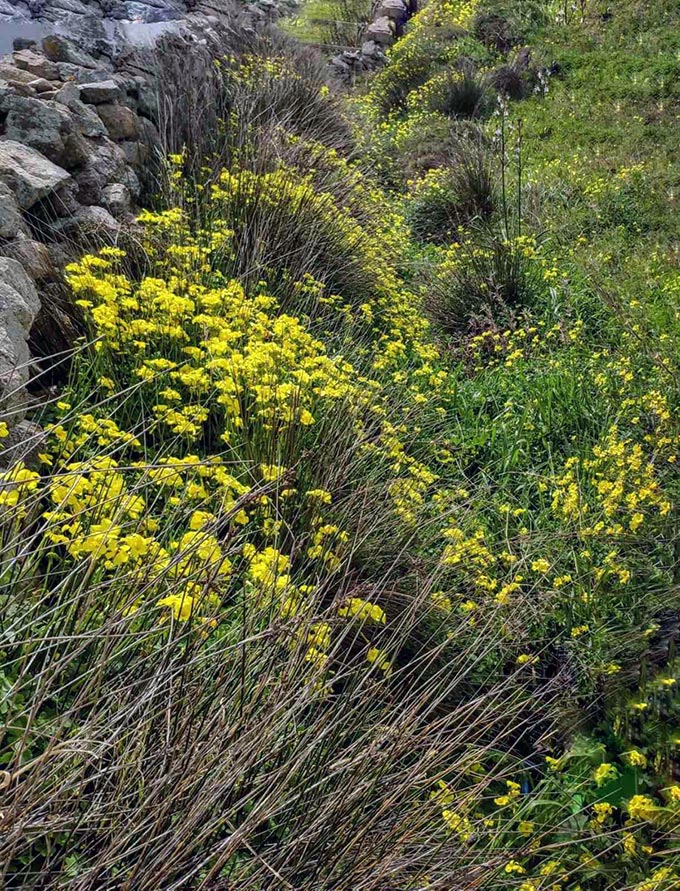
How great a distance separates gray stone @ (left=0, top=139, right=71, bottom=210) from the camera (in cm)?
337

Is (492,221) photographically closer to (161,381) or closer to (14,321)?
(161,381)

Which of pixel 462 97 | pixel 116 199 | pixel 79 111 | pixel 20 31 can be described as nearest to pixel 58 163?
pixel 116 199

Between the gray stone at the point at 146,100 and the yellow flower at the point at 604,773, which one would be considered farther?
the gray stone at the point at 146,100

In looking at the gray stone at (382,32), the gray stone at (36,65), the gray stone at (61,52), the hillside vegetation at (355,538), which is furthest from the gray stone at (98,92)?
the gray stone at (382,32)

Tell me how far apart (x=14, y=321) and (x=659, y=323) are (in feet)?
11.9

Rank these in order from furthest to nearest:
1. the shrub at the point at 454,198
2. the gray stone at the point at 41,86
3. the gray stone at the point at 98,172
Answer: the shrub at the point at 454,198, the gray stone at the point at 41,86, the gray stone at the point at 98,172

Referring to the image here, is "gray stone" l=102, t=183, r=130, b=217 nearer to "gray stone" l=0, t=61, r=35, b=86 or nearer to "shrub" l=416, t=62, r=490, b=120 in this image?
"gray stone" l=0, t=61, r=35, b=86

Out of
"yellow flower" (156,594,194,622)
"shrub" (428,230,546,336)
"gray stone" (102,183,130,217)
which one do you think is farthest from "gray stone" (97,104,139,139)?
"yellow flower" (156,594,194,622)

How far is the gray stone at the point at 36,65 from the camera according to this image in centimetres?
445

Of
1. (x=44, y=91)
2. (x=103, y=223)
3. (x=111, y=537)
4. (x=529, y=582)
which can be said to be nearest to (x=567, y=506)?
(x=529, y=582)

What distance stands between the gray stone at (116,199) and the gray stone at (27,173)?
0.35 m

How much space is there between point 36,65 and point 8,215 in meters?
2.03

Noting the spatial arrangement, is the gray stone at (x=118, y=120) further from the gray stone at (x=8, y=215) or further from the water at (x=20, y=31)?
the gray stone at (x=8, y=215)

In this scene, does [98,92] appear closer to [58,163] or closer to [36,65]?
[36,65]
